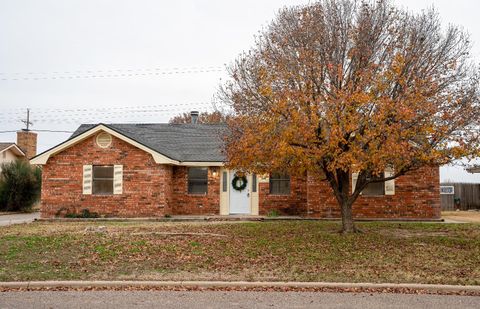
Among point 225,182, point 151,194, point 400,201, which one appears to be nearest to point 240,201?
point 225,182

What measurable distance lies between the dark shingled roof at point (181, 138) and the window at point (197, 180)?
1.84ft

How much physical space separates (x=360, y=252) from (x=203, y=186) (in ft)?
39.4

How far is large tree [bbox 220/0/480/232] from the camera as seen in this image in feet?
43.9

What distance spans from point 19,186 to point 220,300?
23.0m

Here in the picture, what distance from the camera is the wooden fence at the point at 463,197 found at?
97.7 ft

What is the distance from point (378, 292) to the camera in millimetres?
8555

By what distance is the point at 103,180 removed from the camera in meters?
22.4

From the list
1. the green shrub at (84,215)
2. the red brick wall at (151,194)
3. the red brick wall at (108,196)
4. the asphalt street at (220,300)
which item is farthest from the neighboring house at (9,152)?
the asphalt street at (220,300)

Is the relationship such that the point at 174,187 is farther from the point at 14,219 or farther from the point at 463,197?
the point at 463,197

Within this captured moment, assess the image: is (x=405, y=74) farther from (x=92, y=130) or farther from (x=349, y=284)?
(x=92, y=130)

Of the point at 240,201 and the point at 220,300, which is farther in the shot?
the point at 240,201

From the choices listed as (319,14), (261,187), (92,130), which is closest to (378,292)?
(319,14)

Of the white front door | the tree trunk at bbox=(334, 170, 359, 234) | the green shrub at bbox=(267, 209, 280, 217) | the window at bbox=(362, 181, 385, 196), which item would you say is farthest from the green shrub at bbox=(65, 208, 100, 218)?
the window at bbox=(362, 181, 385, 196)

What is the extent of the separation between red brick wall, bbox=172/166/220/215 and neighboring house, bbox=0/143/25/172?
547 inches
